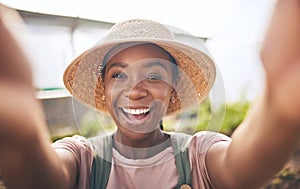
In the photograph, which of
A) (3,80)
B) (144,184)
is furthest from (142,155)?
(3,80)

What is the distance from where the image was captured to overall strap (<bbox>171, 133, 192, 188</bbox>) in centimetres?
79

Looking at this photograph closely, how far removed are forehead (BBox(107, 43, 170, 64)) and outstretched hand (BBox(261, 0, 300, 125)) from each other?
319mm

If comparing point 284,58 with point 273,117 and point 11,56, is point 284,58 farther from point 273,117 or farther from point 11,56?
point 11,56

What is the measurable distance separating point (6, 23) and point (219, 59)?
506 millimetres

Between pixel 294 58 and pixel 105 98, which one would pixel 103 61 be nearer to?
pixel 105 98

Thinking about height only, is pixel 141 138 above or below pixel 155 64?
below

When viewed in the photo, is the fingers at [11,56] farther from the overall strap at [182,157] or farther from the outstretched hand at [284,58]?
the overall strap at [182,157]

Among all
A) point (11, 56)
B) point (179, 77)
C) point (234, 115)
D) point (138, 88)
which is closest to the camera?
point (11, 56)

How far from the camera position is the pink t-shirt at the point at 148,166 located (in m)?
0.79

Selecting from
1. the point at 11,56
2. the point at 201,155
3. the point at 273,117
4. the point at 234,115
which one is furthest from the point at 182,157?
the point at 234,115

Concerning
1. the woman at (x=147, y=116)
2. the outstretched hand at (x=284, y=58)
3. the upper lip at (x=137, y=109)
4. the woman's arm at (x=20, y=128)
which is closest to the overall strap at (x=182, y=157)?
the woman at (x=147, y=116)

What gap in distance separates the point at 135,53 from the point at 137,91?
2.8 inches

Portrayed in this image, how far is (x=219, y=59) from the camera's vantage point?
884mm

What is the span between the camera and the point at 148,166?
824 mm
